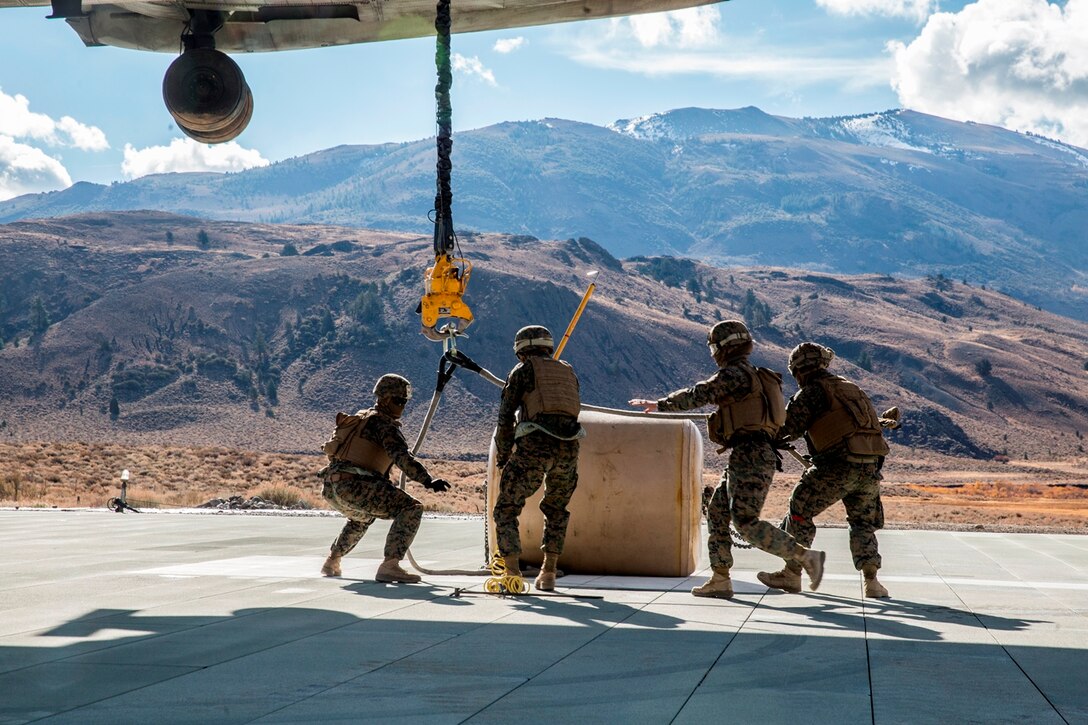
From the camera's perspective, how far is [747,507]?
9781 millimetres

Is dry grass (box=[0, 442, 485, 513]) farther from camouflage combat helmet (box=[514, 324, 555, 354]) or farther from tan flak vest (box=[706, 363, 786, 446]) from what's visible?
tan flak vest (box=[706, 363, 786, 446])

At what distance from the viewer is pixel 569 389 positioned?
10117 millimetres

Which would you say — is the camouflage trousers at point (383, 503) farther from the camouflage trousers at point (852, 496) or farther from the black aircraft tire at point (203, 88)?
the black aircraft tire at point (203, 88)

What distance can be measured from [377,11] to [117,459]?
122ft

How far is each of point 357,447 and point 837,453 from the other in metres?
4.15

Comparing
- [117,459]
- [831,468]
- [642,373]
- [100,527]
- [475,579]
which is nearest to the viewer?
[831,468]

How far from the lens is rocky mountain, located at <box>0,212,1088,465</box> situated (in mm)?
85375

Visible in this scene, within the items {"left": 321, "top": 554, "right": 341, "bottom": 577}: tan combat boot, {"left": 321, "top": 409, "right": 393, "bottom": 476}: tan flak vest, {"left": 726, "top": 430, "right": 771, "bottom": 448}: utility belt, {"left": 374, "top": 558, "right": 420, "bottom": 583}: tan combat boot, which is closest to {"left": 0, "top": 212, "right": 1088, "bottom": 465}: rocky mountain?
{"left": 321, "top": 554, "right": 341, "bottom": 577}: tan combat boot

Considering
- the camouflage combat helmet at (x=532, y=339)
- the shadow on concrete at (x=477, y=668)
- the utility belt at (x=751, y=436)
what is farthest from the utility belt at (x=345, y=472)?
the utility belt at (x=751, y=436)

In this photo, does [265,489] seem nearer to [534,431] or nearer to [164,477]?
[164,477]

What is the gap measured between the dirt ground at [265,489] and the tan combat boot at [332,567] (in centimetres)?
1715

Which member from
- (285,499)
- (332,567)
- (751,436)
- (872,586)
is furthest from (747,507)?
(285,499)

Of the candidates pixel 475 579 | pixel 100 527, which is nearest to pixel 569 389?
pixel 475 579

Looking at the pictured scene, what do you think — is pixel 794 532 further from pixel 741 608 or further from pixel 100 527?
pixel 100 527
